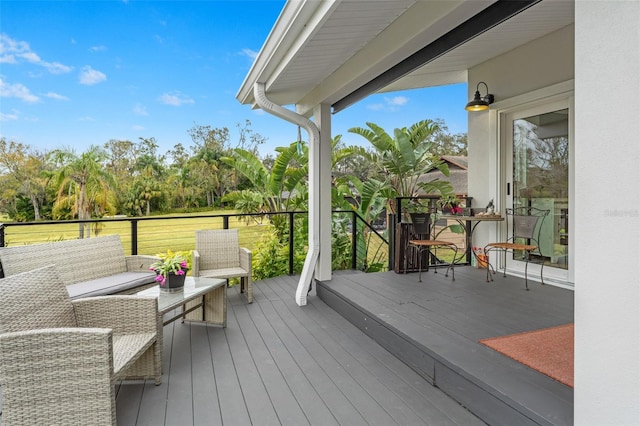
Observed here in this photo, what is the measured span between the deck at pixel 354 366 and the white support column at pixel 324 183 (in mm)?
432

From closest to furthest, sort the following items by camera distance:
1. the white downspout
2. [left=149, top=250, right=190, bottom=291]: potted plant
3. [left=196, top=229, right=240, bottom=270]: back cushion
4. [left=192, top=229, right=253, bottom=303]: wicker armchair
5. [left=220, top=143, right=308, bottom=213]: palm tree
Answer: [left=149, top=250, right=190, bottom=291]: potted plant < the white downspout < [left=192, top=229, right=253, bottom=303]: wicker armchair < [left=196, top=229, right=240, bottom=270]: back cushion < [left=220, top=143, right=308, bottom=213]: palm tree

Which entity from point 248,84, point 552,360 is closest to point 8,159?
point 248,84

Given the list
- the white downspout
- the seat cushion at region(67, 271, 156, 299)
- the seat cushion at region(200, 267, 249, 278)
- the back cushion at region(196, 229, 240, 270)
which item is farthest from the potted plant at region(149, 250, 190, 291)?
the white downspout

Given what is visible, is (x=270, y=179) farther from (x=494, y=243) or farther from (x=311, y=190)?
(x=494, y=243)

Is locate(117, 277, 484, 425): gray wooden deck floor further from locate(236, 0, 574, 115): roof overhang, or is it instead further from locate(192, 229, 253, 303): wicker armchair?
locate(236, 0, 574, 115): roof overhang

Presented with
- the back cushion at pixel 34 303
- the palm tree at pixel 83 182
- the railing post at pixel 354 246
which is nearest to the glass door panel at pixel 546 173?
the railing post at pixel 354 246

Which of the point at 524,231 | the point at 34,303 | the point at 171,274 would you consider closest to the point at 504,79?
the point at 524,231

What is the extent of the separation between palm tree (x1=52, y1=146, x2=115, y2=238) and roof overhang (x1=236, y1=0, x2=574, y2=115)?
7474mm

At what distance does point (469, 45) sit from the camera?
4.54 m

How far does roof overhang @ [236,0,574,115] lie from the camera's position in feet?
7.87

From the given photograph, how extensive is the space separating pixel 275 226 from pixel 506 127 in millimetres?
4097

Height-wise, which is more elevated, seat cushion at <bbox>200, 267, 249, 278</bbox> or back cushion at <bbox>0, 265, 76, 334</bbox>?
back cushion at <bbox>0, 265, 76, 334</bbox>

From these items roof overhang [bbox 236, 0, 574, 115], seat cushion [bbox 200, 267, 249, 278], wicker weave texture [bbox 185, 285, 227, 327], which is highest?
roof overhang [bbox 236, 0, 574, 115]
